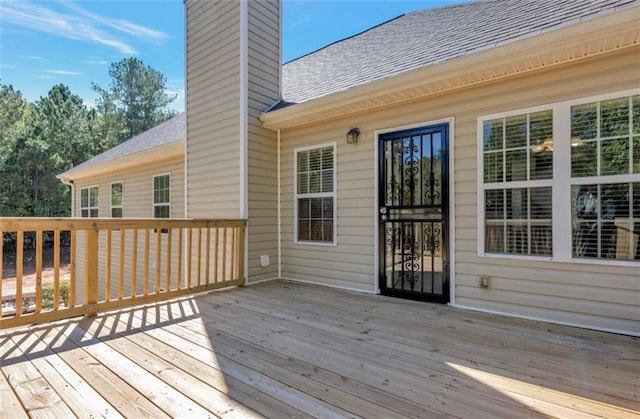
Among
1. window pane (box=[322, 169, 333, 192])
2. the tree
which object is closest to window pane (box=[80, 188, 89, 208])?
window pane (box=[322, 169, 333, 192])

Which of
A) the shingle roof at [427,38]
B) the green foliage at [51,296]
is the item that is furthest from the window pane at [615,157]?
the green foliage at [51,296]

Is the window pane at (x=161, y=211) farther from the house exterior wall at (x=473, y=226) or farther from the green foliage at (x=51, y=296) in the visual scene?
the green foliage at (x=51, y=296)

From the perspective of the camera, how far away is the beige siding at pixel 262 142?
479 centimetres

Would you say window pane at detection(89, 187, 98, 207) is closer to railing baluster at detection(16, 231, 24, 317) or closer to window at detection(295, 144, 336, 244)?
window at detection(295, 144, 336, 244)

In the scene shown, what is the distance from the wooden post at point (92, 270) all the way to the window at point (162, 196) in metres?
3.63

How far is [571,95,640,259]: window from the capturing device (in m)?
2.67

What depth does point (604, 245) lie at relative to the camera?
2777mm

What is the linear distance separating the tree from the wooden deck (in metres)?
19.5

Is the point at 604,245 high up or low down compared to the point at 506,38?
down

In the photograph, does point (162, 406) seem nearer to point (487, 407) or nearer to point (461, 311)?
point (487, 407)

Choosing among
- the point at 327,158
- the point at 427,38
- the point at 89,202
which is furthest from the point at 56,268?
the point at 89,202

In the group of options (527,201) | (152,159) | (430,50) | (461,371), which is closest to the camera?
(461,371)

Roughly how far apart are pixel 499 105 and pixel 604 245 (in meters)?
1.57

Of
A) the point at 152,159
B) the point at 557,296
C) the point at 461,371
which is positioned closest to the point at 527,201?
the point at 557,296
